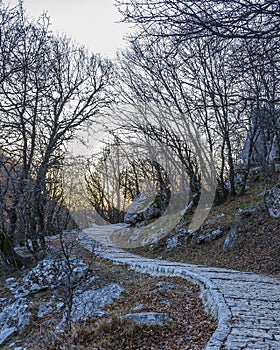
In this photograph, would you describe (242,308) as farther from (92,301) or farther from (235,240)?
(235,240)

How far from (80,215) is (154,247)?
65.5ft

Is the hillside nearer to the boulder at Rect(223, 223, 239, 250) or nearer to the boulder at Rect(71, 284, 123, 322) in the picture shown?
the boulder at Rect(223, 223, 239, 250)

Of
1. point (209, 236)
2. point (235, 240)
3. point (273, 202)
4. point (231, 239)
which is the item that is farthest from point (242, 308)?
point (209, 236)

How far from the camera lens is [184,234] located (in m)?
14.4

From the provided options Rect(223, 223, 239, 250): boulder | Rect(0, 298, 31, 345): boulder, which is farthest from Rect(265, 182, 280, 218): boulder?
Rect(0, 298, 31, 345): boulder

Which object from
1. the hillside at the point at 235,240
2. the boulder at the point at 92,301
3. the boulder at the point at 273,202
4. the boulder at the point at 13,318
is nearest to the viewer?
the boulder at the point at 92,301

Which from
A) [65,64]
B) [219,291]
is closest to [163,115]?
[65,64]

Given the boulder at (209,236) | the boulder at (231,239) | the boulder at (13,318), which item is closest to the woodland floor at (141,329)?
the boulder at (13,318)

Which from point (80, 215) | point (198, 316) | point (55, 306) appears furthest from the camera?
point (80, 215)

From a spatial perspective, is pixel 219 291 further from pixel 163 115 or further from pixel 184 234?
pixel 163 115

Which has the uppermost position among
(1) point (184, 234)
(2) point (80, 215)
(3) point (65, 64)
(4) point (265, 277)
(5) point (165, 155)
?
(3) point (65, 64)

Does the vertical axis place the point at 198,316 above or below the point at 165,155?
below

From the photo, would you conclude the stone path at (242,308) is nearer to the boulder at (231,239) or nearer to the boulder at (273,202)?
the boulder at (231,239)

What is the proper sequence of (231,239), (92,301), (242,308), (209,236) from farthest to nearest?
1. (209,236)
2. (231,239)
3. (92,301)
4. (242,308)
